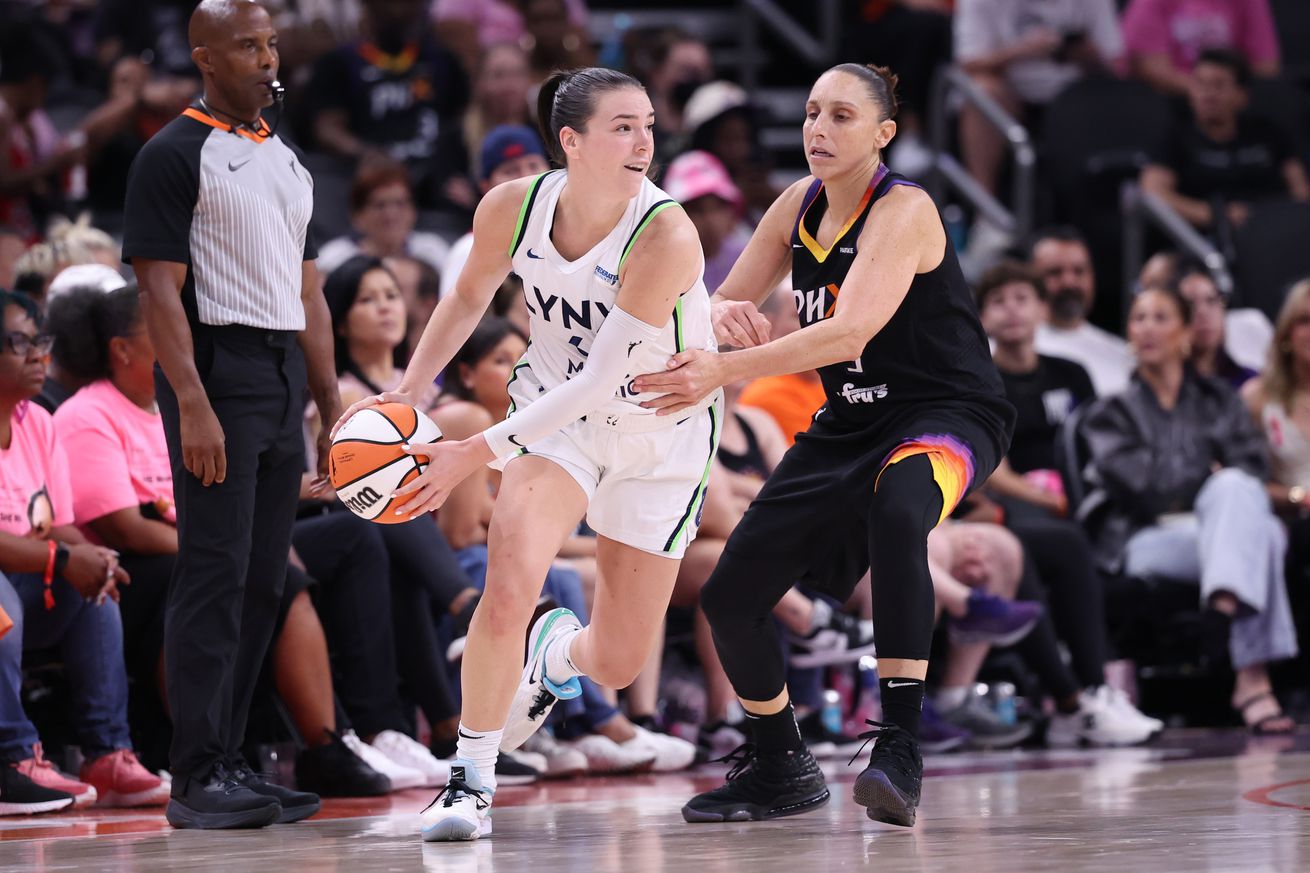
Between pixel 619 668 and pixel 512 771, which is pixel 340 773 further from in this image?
pixel 619 668

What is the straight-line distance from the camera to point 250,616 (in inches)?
188

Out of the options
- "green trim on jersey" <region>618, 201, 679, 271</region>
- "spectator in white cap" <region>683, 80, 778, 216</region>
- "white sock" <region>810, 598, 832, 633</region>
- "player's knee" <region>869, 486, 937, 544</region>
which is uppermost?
"spectator in white cap" <region>683, 80, 778, 216</region>

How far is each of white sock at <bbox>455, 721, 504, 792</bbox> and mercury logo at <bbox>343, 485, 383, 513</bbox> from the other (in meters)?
0.55

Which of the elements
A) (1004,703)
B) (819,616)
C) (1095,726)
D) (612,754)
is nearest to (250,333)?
(612,754)

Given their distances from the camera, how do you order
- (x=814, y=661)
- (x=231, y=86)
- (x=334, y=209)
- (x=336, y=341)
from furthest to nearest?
(x=334, y=209) → (x=814, y=661) → (x=336, y=341) → (x=231, y=86)

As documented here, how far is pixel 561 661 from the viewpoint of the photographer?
15.6ft

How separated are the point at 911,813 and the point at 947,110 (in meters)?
6.97

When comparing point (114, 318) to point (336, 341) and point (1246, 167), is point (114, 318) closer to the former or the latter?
point (336, 341)

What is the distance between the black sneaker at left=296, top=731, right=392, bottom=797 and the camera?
541 cm

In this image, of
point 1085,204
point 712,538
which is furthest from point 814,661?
point 1085,204

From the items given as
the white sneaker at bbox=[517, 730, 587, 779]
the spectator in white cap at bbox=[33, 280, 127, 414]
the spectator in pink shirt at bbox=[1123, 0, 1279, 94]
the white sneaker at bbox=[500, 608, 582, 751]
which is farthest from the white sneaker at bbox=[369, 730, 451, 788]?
the spectator in pink shirt at bbox=[1123, 0, 1279, 94]

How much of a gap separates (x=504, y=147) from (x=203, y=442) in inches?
127

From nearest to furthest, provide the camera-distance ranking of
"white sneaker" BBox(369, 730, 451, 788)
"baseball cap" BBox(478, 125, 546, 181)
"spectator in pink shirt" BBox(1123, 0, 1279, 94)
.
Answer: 1. "white sneaker" BBox(369, 730, 451, 788)
2. "baseball cap" BBox(478, 125, 546, 181)
3. "spectator in pink shirt" BBox(1123, 0, 1279, 94)

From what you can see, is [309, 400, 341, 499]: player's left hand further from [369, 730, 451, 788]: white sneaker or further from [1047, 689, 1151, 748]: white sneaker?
[1047, 689, 1151, 748]: white sneaker
